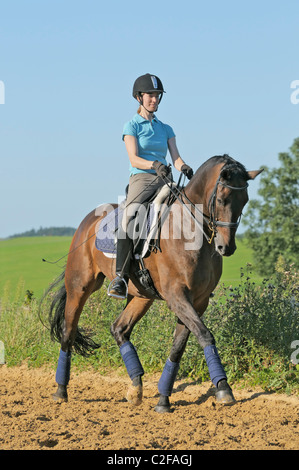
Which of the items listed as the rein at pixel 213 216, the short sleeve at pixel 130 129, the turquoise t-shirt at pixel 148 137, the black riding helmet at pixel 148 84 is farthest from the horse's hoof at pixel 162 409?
the black riding helmet at pixel 148 84

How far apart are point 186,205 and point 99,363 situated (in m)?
4.17

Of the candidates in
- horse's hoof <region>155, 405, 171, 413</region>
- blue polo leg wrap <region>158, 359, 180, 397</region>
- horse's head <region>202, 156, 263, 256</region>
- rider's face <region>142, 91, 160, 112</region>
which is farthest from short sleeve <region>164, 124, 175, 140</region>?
horse's hoof <region>155, 405, 171, 413</region>

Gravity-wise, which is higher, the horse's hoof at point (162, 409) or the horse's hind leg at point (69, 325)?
the horse's hind leg at point (69, 325)

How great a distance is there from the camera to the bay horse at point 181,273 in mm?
6055

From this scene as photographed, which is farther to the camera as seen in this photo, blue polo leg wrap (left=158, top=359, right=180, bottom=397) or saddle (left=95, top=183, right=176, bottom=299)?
blue polo leg wrap (left=158, top=359, right=180, bottom=397)

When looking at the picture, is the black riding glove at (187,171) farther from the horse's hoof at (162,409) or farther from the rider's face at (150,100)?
the horse's hoof at (162,409)

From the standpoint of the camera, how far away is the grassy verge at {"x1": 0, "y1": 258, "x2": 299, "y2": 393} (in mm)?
7941

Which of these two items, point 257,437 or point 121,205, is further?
point 121,205

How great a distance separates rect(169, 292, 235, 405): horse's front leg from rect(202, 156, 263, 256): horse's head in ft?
2.40

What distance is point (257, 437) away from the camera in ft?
18.1

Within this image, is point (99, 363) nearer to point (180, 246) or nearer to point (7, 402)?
point (7, 402)

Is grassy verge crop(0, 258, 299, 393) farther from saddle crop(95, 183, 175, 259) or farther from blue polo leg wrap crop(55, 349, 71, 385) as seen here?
saddle crop(95, 183, 175, 259)

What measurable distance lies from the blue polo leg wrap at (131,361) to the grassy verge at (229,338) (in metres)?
1.36
